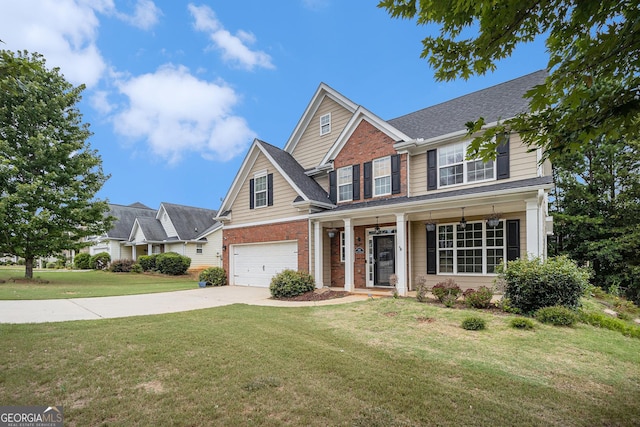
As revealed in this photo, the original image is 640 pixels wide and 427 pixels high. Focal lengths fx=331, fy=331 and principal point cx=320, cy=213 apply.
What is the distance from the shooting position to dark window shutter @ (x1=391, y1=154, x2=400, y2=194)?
42.2ft

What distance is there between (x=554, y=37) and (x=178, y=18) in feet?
43.5

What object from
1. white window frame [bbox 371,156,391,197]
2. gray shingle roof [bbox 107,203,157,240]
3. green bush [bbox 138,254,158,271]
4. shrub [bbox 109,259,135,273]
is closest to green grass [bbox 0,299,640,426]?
white window frame [bbox 371,156,391,197]

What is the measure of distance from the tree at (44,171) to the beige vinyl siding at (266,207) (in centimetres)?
870

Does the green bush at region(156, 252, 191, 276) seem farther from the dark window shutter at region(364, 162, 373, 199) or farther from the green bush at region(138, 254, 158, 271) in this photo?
the dark window shutter at region(364, 162, 373, 199)

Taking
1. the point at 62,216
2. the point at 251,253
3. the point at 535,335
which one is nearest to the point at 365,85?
the point at 251,253

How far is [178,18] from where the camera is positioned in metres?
12.6

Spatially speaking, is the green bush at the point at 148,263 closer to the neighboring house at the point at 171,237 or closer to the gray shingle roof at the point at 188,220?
the neighboring house at the point at 171,237

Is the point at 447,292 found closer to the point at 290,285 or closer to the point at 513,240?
the point at 513,240

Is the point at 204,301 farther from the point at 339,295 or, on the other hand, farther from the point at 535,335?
the point at 535,335

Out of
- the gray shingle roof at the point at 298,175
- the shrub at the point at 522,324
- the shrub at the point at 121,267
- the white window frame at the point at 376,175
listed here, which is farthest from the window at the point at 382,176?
the shrub at the point at 121,267

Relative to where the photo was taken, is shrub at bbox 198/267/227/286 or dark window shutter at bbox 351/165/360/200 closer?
dark window shutter at bbox 351/165/360/200

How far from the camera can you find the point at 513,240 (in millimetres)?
10977

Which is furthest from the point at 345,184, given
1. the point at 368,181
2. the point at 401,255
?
the point at 401,255

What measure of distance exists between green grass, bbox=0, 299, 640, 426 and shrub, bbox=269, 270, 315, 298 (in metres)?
4.70
